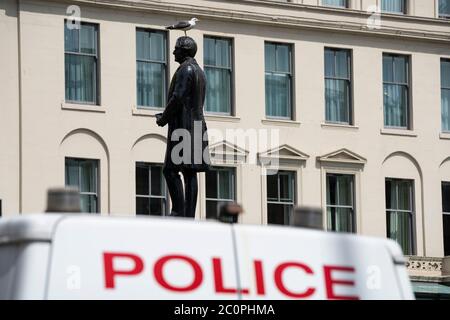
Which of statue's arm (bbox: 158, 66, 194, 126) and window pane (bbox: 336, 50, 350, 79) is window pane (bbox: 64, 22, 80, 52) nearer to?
window pane (bbox: 336, 50, 350, 79)

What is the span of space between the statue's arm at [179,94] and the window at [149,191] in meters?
19.4

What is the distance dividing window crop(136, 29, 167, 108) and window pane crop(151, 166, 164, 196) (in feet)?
5.06

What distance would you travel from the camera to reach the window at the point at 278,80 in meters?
40.9

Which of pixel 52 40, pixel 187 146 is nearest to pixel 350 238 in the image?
pixel 187 146

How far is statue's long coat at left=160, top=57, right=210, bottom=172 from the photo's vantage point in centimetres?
1923

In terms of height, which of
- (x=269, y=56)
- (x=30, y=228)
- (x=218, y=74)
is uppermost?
(x=269, y=56)

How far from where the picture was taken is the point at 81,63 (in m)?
38.1

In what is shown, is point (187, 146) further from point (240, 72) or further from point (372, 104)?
point (372, 104)

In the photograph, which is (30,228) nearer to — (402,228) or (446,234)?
(402,228)

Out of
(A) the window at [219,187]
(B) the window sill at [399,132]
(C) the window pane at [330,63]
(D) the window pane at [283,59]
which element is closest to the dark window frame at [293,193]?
(A) the window at [219,187]

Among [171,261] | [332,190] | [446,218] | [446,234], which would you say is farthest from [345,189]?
[171,261]

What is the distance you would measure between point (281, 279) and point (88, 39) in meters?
31.5
